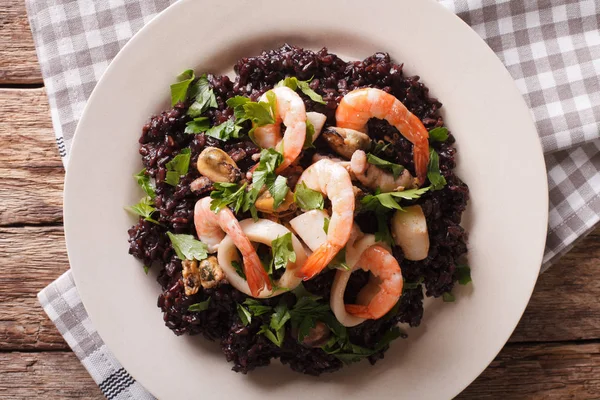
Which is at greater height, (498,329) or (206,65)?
(206,65)

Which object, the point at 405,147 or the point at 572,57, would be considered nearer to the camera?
the point at 405,147

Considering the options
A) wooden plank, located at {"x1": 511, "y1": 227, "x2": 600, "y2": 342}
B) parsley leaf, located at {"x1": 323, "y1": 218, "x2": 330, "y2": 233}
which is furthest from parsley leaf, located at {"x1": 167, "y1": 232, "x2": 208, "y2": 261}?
wooden plank, located at {"x1": 511, "y1": 227, "x2": 600, "y2": 342}

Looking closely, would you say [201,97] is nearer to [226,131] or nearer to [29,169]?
[226,131]

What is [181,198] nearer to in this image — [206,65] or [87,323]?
[206,65]

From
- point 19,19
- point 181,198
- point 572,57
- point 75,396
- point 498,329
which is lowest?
point 75,396

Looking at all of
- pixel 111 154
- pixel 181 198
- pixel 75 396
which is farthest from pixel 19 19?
pixel 75 396

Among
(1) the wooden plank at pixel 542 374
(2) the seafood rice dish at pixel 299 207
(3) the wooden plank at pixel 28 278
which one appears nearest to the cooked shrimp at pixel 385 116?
(2) the seafood rice dish at pixel 299 207

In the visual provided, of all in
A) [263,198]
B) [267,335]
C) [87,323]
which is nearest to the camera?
[263,198]

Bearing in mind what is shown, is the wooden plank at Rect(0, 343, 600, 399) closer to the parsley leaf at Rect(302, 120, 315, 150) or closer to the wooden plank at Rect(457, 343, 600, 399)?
the wooden plank at Rect(457, 343, 600, 399)
